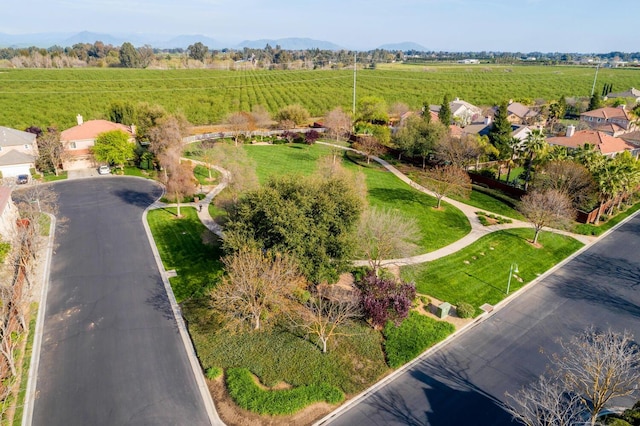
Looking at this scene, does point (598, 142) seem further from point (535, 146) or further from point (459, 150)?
point (459, 150)

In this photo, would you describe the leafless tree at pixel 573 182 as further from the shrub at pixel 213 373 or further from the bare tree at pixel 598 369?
the shrub at pixel 213 373

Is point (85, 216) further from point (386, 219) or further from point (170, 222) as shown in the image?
point (386, 219)

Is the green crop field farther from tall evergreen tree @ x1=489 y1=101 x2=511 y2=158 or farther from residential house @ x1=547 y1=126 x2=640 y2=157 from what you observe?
residential house @ x1=547 y1=126 x2=640 y2=157

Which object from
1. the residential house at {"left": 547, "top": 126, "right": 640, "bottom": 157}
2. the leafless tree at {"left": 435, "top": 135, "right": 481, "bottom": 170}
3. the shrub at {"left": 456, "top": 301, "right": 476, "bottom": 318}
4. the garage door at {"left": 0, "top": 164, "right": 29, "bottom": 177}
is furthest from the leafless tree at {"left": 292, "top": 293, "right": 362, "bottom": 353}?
the residential house at {"left": 547, "top": 126, "right": 640, "bottom": 157}

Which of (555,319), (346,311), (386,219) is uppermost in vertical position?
(386,219)

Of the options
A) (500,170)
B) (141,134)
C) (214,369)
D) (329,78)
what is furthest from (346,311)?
(329,78)

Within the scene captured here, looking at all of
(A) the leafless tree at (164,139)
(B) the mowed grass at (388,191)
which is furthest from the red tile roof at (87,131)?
(B) the mowed grass at (388,191)
